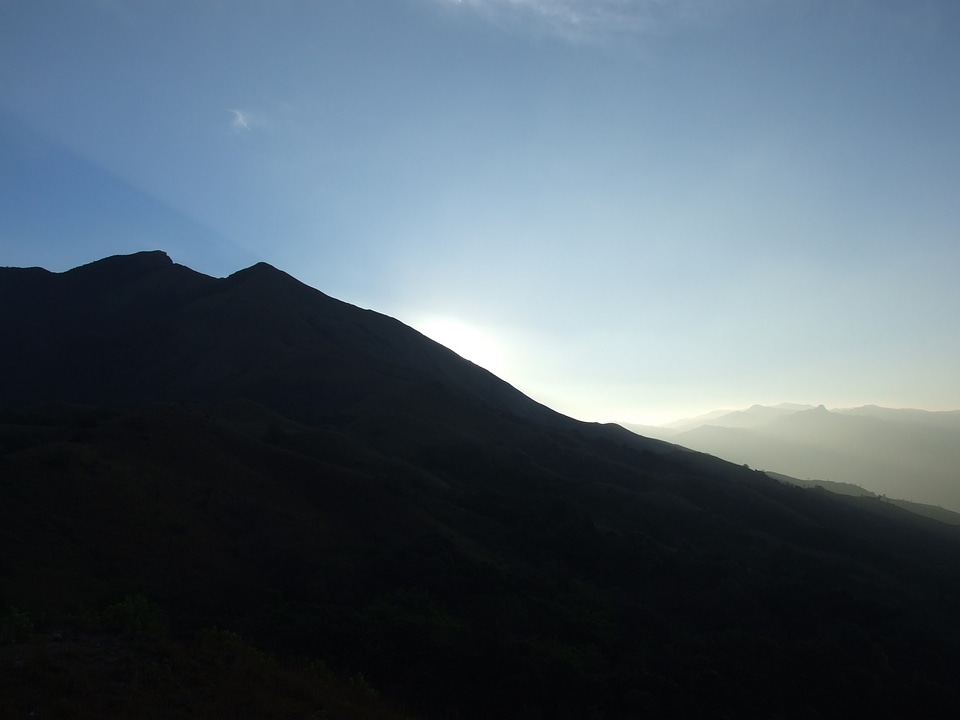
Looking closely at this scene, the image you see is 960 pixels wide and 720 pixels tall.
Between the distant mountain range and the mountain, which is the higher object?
the distant mountain range

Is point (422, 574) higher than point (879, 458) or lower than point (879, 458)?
lower

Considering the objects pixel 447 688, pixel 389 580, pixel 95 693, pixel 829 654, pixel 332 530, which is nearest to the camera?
pixel 95 693

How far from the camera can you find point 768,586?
2833 cm

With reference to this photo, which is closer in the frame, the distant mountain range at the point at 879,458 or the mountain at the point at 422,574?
the mountain at the point at 422,574

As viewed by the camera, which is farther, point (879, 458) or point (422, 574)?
point (879, 458)

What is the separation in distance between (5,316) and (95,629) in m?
95.9

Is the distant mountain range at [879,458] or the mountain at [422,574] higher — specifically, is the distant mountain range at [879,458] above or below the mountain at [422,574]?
above

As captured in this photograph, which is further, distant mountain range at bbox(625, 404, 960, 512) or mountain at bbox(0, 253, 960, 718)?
distant mountain range at bbox(625, 404, 960, 512)

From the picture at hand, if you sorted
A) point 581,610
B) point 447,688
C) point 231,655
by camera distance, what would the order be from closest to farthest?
1. point 231,655
2. point 447,688
3. point 581,610

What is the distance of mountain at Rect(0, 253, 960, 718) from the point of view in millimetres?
10234

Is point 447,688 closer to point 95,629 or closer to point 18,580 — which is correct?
point 95,629

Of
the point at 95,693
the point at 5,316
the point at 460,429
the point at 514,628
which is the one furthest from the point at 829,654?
the point at 5,316

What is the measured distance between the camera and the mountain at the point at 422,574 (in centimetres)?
1023

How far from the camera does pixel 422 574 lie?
2120cm
